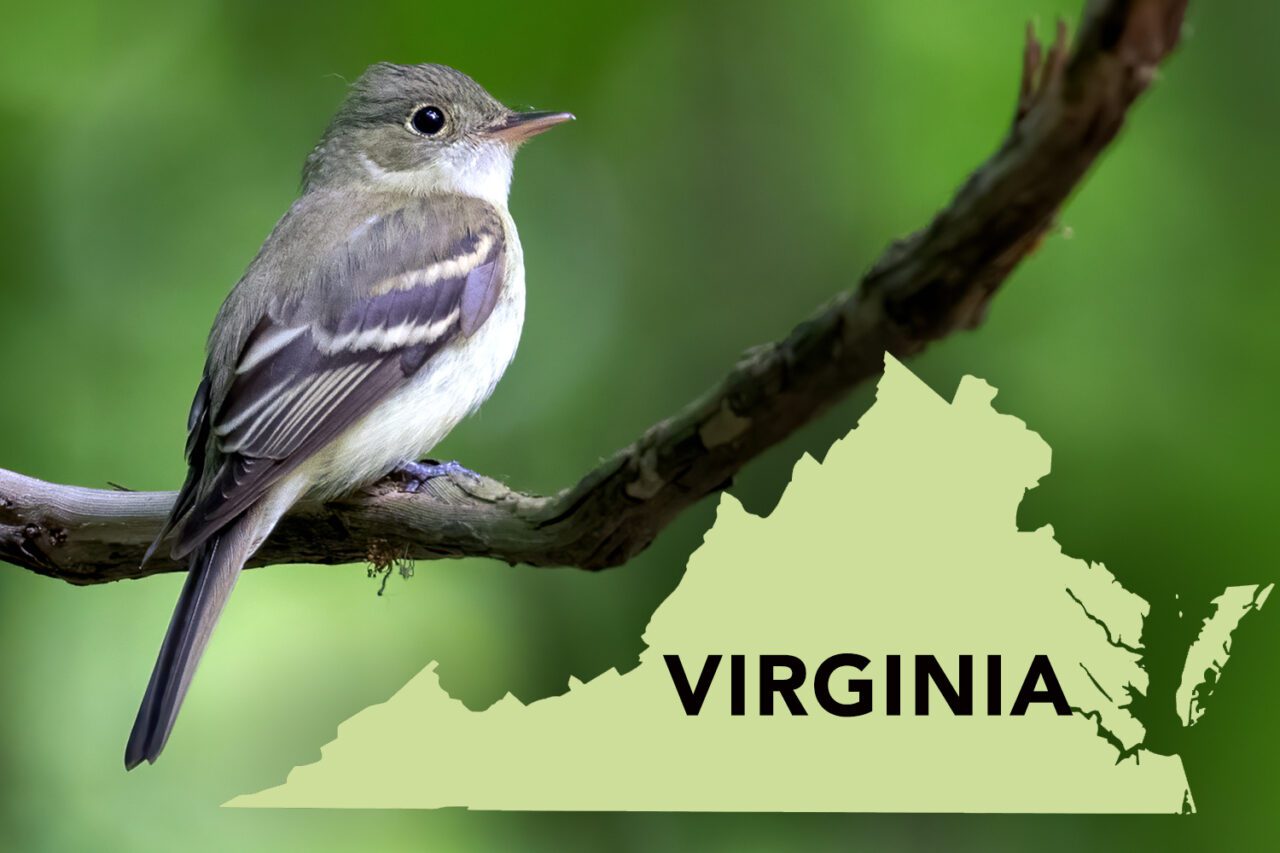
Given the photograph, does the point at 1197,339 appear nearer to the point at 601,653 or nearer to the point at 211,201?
the point at 601,653

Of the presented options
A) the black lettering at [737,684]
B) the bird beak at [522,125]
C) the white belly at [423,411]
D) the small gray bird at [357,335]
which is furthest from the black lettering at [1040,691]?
the bird beak at [522,125]

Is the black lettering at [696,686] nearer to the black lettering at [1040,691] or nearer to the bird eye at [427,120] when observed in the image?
the black lettering at [1040,691]

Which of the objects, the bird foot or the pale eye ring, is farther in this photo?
the pale eye ring

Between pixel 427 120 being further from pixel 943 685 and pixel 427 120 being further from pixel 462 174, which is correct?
pixel 943 685

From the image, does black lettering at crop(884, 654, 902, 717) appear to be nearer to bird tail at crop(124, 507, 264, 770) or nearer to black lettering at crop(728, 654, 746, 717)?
black lettering at crop(728, 654, 746, 717)

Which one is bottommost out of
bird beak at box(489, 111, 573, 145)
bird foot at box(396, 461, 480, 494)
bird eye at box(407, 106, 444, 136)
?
bird foot at box(396, 461, 480, 494)

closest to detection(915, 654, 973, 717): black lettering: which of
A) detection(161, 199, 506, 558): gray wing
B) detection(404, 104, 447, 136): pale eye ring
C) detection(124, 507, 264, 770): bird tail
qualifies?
detection(161, 199, 506, 558): gray wing
